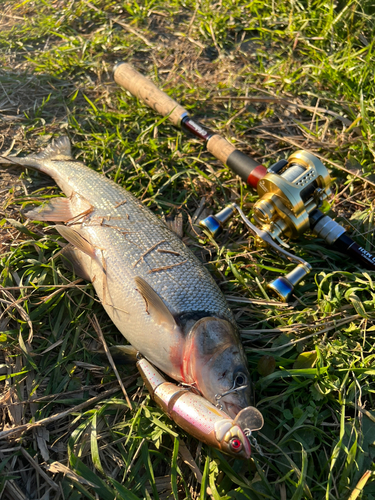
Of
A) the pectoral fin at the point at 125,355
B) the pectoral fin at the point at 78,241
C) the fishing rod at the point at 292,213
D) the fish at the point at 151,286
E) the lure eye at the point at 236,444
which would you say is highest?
the fishing rod at the point at 292,213

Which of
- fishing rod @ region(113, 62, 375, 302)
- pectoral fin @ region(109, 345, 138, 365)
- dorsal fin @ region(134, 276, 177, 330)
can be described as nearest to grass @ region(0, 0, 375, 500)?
pectoral fin @ region(109, 345, 138, 365)

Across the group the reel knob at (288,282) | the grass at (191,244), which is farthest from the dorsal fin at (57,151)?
the reel knob at (288,282)

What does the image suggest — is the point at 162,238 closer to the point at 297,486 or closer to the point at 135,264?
the point at 135,264

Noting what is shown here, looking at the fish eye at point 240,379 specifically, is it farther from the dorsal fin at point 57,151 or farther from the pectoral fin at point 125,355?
the dorsal fin at point 57,151

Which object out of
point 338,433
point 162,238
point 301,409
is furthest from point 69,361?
point 338,433

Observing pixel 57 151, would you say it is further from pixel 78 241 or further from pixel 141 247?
pixel 141 247

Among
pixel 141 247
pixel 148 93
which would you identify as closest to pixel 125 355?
pixel 141 247
